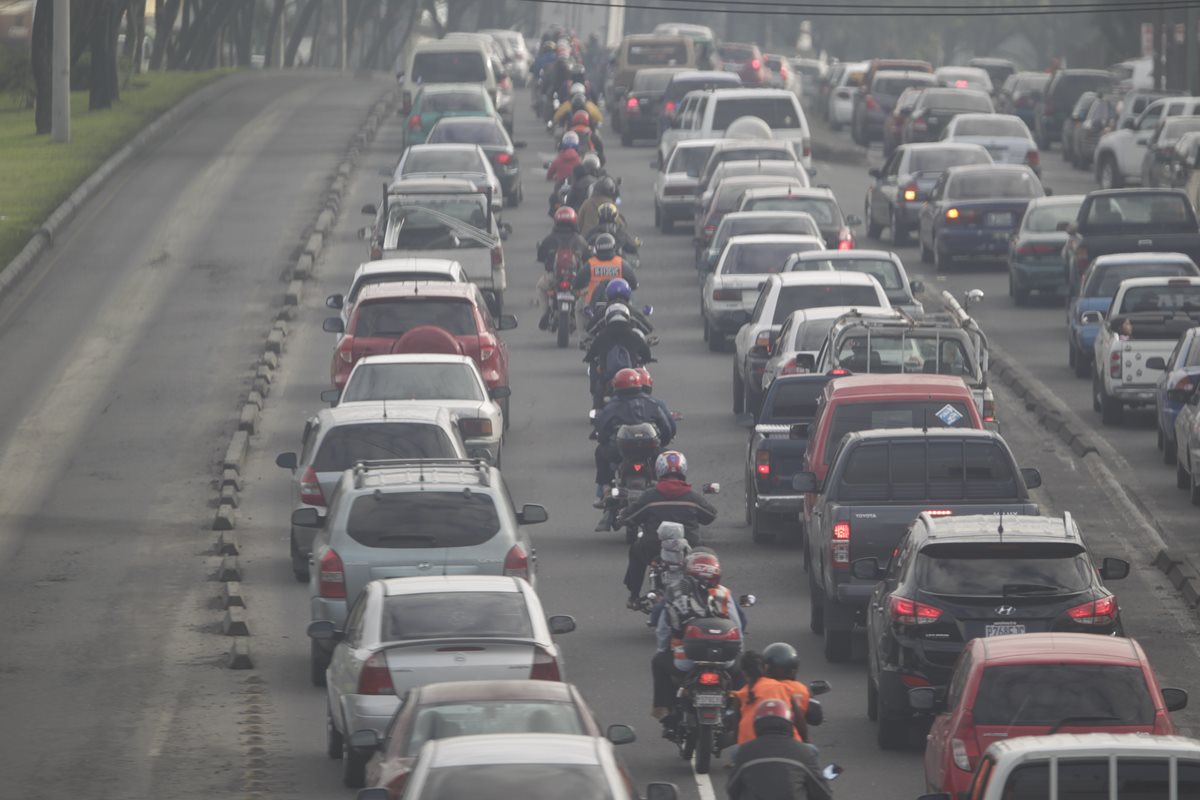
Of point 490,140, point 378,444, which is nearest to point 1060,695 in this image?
point 378,444

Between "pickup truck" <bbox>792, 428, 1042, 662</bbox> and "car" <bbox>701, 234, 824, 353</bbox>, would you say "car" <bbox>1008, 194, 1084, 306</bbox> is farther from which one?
"pickup truck" <bbox>792, 428, 1042, 662</bbox>

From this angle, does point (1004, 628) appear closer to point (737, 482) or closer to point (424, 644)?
point (424, 644)

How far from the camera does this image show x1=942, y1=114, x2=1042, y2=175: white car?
49.6 meters

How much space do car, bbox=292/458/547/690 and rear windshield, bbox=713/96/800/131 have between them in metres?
33.2

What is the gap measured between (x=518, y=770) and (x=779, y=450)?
12.3 meters

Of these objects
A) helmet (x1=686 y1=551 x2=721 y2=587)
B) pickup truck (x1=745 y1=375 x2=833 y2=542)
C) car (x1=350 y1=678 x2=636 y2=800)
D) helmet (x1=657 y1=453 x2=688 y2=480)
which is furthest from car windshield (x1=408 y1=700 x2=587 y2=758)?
pickup truck (x1=745 y1=375 x2=833 y2=542)

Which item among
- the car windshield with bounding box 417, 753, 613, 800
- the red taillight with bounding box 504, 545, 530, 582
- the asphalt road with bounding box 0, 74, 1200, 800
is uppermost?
the car windshield with bounding box 417, 753, 613, 800

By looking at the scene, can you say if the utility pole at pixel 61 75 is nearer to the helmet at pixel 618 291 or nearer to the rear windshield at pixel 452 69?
the rear windshield at pixel 452 69

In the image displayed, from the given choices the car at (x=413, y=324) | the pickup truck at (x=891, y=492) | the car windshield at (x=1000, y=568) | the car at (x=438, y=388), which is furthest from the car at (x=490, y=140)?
the car windshield at (x=1000, y=568)

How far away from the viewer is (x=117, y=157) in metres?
51.4

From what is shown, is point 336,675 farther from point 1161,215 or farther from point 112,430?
point 1161,215

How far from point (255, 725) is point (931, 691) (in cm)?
500

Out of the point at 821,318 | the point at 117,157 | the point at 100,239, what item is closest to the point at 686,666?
the point at 821,318

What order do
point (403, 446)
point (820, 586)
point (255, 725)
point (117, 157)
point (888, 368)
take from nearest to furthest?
1. point (255, 725)
2. point (820, 586)
3. point (403, 446)
4. point (888, 368)
5. point (117, 157)
